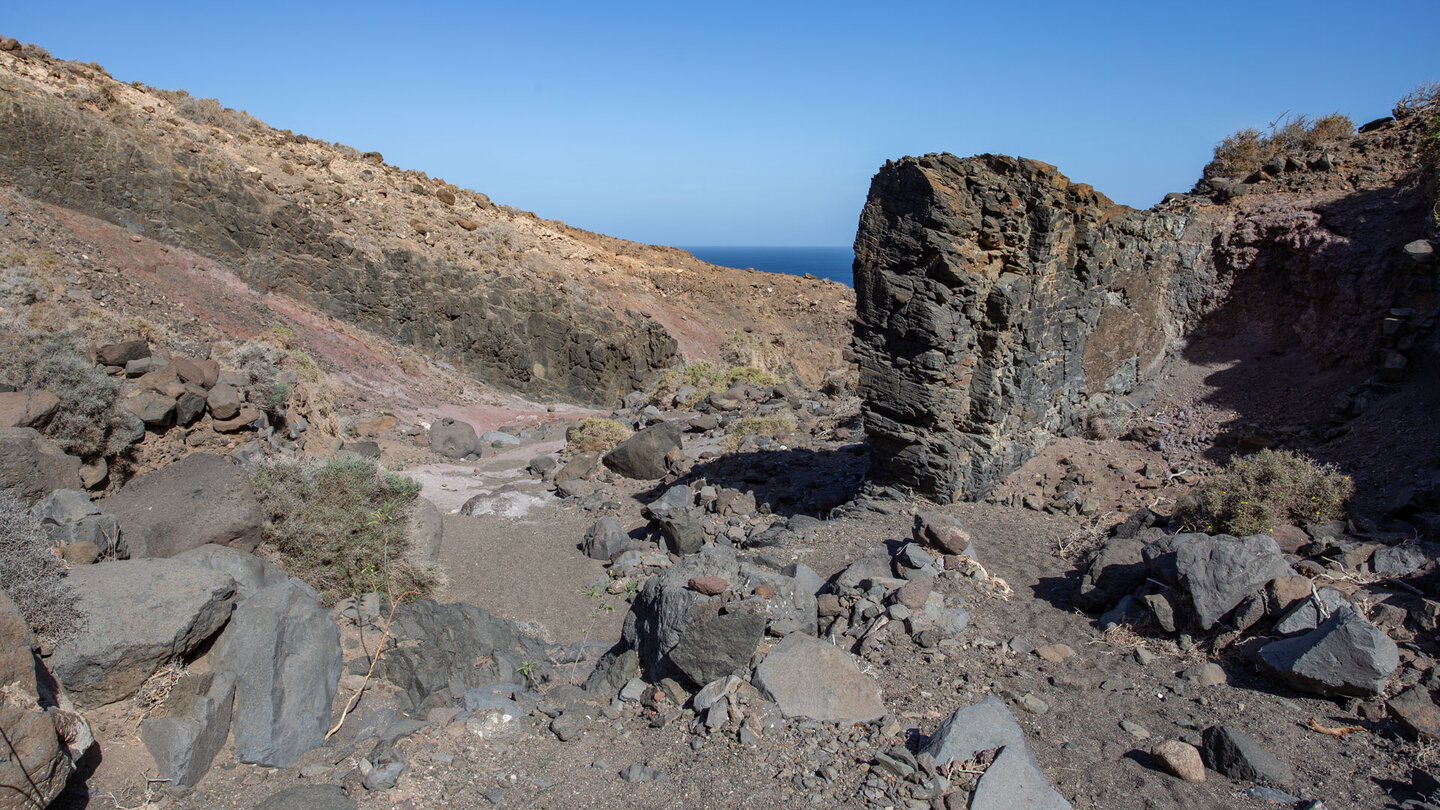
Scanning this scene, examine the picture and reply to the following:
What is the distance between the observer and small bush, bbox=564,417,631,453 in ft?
45.8

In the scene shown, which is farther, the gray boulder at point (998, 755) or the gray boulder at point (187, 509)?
the gray boulder at point (187, 509)

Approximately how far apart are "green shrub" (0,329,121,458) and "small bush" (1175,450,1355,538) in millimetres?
10196

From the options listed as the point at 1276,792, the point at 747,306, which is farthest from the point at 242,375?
the point at 747,306

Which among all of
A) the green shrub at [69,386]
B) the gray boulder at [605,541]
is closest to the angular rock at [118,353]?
the green shrub at [69,386]

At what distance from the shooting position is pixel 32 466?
5816 millimetres

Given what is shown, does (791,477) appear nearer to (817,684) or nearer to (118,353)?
(817,684)

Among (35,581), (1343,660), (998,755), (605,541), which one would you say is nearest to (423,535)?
(605,541)

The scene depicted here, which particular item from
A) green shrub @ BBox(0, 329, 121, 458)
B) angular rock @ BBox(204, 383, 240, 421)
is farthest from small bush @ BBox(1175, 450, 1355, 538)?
green shrub @ BBox(0, 329, 121, 458)

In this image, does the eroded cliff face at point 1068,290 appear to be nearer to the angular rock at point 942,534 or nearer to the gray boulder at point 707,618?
the angular rock at point 942,534

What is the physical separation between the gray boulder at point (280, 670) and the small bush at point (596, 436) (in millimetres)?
8654

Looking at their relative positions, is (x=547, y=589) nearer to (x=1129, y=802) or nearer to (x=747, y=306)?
(x=1129, y=802)

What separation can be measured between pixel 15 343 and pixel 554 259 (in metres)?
16.9

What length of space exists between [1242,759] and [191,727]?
18.5ft

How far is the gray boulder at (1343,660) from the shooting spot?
4418 millimetres
